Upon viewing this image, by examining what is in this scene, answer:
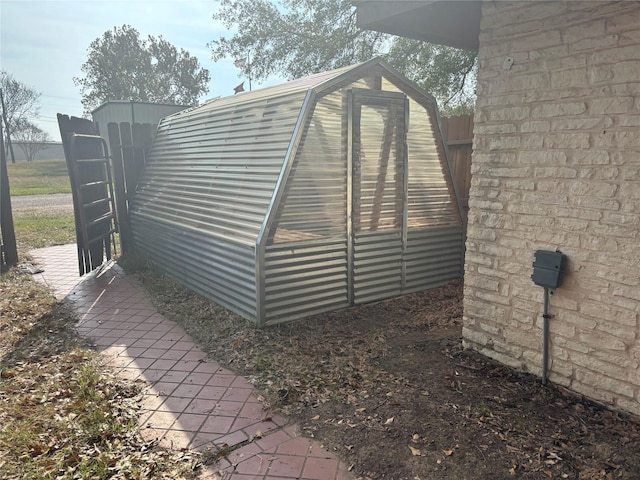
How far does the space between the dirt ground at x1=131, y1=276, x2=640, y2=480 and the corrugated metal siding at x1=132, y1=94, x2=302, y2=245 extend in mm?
1147

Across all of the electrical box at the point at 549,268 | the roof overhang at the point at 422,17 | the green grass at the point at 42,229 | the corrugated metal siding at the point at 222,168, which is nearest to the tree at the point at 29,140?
the green grass at the point at 42,229

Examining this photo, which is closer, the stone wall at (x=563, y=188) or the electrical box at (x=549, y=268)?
the stone wall at (x=563, y=188)

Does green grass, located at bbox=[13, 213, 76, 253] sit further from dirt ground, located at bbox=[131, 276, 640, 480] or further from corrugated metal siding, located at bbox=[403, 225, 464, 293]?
corrugated metal siding, located at bbox=[403, 225, 464, 293]

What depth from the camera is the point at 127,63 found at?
33.0 m

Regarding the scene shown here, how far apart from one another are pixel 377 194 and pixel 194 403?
297cm

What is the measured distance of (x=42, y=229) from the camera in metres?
10.5

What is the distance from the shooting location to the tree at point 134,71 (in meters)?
32.8

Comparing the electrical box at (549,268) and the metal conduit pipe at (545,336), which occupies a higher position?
the electrical box at (549,268)

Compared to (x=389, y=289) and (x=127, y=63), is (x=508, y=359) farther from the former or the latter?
(x=127, y=63)

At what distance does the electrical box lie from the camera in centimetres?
310

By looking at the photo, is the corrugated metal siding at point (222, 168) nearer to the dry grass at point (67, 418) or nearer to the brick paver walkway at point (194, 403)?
the brick paver walkway at point (194, 403)

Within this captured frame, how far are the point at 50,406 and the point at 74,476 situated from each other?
90 centimetres

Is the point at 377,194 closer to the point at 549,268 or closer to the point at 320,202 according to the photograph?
the point at 320,202

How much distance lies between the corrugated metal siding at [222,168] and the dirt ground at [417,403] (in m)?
1.15
